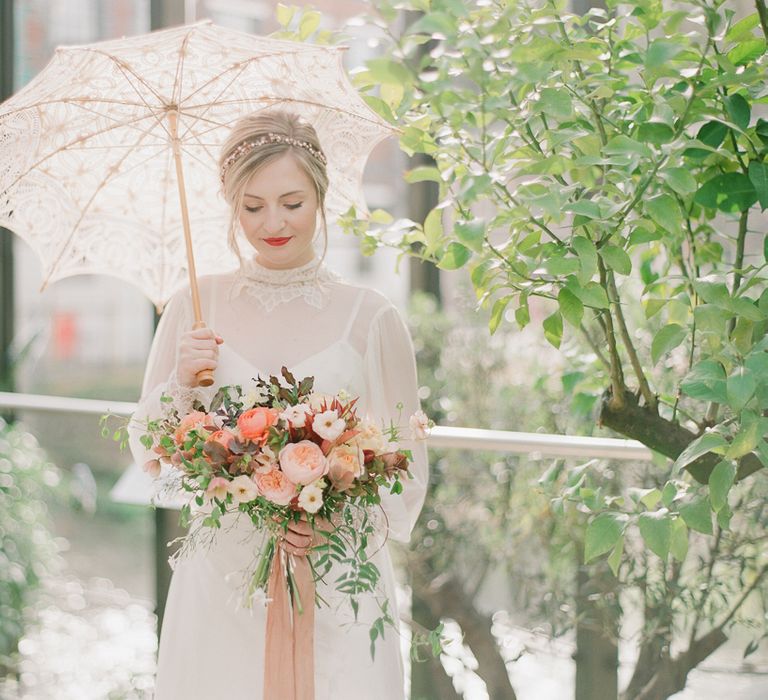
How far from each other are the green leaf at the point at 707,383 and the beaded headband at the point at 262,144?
816 mm

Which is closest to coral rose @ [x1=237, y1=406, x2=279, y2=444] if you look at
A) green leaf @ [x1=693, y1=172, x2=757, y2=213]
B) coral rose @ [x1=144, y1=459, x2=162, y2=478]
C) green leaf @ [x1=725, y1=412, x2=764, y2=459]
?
coral rose @ [x1=144, y1=459, x2=162, y2=478]

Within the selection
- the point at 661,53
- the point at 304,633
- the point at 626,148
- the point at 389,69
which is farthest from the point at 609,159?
the point at 304,633

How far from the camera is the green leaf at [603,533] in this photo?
1587 millimetres

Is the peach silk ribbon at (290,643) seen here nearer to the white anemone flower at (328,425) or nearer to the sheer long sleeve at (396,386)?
the sheer long sleeve at (396,386)

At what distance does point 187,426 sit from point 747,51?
1.04m

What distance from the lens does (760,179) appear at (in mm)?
1516

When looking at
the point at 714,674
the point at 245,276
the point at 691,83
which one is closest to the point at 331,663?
the point at 245,276

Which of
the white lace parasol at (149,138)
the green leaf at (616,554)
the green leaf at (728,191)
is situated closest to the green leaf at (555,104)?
the green leaf at (728,191)

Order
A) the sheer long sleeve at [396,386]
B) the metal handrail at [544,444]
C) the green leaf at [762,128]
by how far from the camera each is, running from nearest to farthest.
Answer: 1. the green leaf at [762,128]
2. the sheer long sleeve at [396,386]
3. the metal handrail at [544,444]

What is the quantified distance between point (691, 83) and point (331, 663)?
3.75 feet

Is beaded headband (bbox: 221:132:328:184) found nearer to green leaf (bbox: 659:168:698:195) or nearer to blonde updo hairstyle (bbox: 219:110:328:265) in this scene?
blonde updo hairstyle (bbox: 219:110:328:265)

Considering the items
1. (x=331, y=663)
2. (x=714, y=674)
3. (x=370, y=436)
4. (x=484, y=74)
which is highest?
(x=484, y=74)

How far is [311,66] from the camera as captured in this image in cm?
181

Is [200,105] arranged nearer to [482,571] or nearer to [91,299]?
[482,571]
